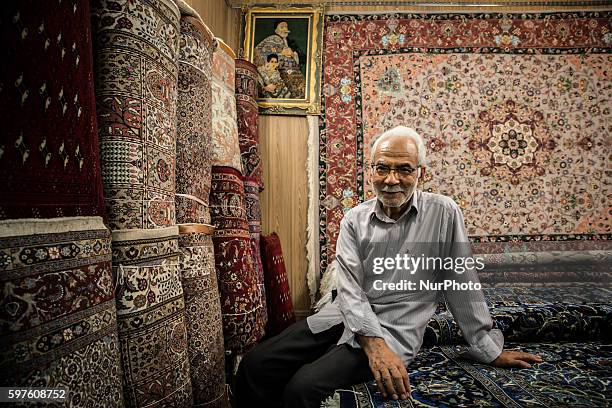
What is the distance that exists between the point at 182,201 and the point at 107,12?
80 cm

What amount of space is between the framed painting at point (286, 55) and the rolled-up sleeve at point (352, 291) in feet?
5.96

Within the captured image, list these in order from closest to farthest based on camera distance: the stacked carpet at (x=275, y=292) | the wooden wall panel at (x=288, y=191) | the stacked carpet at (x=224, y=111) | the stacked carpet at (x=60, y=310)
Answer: the stacked carpet at (x=60, y=310)
the stacked carpet at (x=224, y=111)
the stacked carpet at (x=275, y=292)
the wooden wall panel at (x=288, y=191)

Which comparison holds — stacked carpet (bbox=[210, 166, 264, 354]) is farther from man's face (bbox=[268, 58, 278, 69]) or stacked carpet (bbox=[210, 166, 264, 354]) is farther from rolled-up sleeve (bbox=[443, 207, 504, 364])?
man's face (bbox=[268, 58, 278, 69])

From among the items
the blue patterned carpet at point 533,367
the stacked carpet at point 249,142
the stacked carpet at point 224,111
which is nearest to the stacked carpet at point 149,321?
the blue patterned carpet at point 533,367

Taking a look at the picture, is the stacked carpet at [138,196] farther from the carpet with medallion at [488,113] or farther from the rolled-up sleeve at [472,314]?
the carpet with medallion at [488,113]

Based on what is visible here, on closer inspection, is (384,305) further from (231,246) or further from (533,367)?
(231,246)

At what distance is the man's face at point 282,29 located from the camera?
3.31m

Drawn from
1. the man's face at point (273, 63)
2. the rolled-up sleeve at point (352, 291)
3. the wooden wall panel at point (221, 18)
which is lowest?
the rolled-up sleeve at point (352, 291)

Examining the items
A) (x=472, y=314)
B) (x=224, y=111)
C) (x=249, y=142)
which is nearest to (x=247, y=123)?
(x=249, y=142)

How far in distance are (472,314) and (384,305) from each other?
0.38 meters

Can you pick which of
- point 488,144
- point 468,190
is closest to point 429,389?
Result: point 468,190

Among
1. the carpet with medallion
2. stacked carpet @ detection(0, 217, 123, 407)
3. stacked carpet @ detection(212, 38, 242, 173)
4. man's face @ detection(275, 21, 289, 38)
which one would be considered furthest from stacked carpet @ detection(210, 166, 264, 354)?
man's face @ detection(275, 21, 289, 38)

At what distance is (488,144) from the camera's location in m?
3.14

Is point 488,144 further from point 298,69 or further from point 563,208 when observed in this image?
point 298,69
